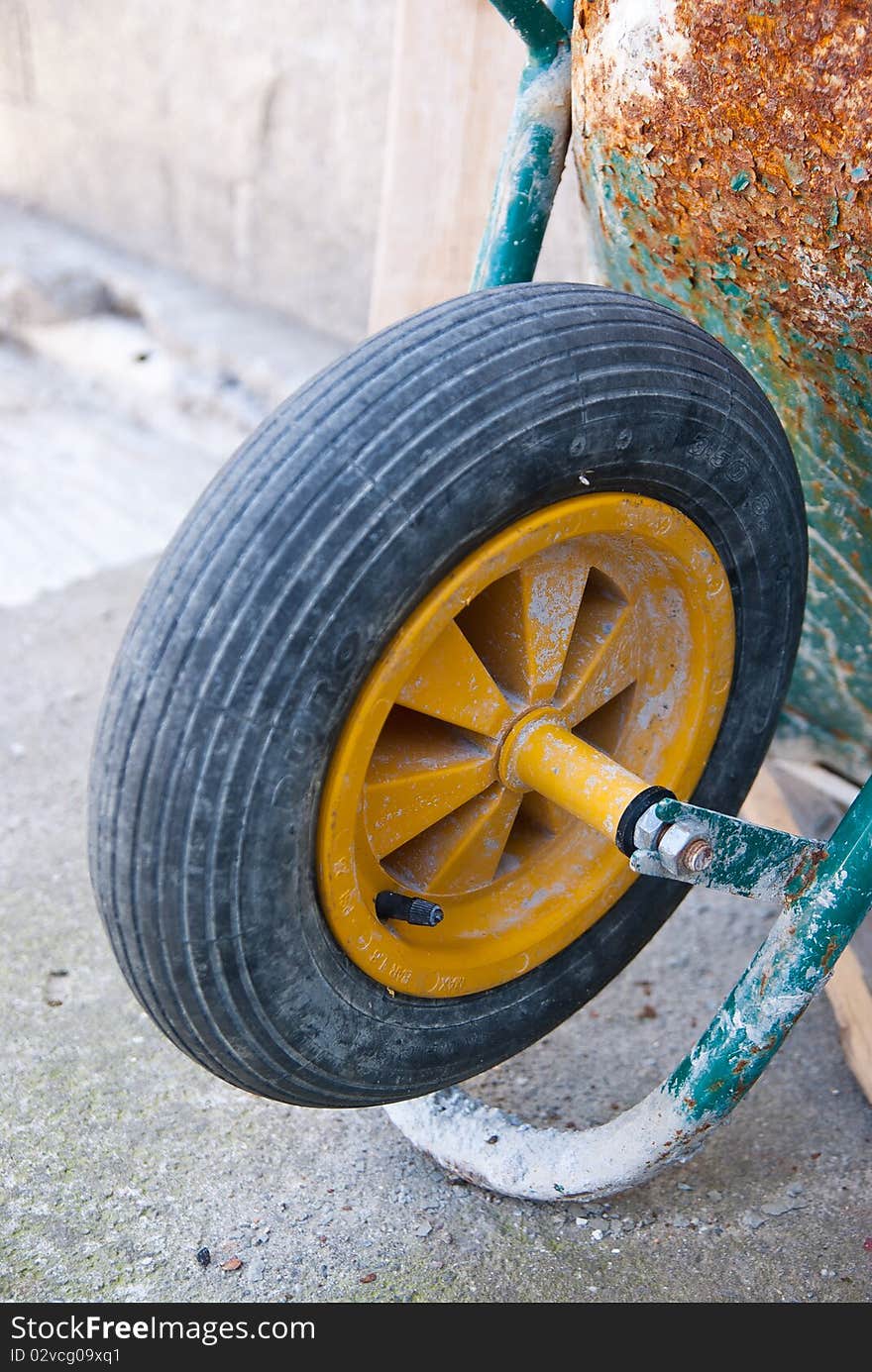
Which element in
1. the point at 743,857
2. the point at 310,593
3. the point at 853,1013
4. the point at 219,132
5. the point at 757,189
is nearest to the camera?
the point at 310,593

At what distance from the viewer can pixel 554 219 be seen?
105 inches

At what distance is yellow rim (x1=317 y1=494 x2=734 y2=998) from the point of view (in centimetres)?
116

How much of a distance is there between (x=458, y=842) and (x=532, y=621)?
240mm

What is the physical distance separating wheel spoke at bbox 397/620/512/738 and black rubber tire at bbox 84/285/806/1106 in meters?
0.11

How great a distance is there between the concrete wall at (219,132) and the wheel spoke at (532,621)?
1630 mm

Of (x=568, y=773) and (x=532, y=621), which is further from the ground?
(x=532, y=621)

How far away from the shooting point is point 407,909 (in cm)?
124

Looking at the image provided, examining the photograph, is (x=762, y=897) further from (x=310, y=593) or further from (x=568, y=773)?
(x=310, y=593)

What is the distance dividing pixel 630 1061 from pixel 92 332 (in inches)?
125

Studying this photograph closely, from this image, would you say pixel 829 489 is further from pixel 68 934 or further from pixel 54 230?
pixel 54 230

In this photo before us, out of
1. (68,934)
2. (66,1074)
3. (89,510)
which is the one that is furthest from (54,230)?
(66,1074)

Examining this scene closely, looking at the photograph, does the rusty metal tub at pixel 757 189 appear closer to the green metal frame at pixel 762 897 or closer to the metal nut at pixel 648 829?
the green metal frame at pixel 762 897

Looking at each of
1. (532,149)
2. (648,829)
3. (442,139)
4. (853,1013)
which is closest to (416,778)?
(648,829)

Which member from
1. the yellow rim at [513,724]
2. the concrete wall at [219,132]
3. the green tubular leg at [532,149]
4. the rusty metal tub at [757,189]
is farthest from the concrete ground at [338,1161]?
the concrete wall at [219,132]
